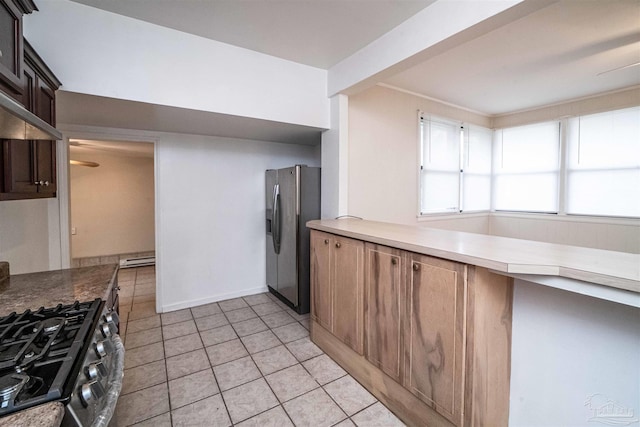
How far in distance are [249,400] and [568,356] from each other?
1.79 m

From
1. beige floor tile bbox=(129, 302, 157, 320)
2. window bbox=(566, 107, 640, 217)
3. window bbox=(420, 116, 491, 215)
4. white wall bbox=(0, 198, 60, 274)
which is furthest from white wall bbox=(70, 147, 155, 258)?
window bbox=(566, 107, 640, 217)

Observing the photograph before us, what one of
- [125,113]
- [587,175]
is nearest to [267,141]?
[125,113]

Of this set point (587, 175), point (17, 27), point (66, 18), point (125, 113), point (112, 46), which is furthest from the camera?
point (587, 175)

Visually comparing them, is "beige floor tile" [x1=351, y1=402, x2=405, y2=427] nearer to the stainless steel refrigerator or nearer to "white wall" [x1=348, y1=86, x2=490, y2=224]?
the stainless steel refrigerator

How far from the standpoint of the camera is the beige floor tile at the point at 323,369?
80.0 inches

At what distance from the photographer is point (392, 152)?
360cm

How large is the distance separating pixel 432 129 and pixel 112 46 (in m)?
3.80

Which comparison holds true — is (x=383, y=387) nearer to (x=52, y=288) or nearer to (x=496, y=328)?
(x=496, y=328)

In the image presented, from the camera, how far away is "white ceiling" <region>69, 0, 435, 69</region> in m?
1.94

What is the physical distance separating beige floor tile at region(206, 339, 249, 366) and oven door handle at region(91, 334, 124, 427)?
1.20 m

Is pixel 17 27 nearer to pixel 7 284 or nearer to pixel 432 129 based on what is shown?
pixel 7 284

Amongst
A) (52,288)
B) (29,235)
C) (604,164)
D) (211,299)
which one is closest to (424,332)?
(52,288)

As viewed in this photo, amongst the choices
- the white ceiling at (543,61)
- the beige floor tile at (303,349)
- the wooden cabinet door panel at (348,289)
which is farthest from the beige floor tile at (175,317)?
the white ceiling at (543,61)

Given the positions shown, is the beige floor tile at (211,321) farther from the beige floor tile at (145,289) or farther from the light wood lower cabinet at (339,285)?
the beige floor tile at (145,289)
